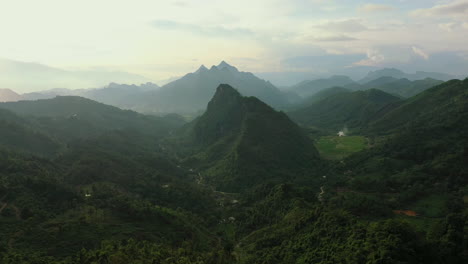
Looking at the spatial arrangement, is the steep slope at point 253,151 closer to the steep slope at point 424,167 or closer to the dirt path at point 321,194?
the dirt path at point 321,194

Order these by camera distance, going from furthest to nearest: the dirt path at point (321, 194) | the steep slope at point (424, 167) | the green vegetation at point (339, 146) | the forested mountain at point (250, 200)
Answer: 1. the green vegetation at point (339, 146)
2. the dirt path at point (321, 194)
3. the steep slope at point (424, 167)
4. the forested mountain at point (250, 200)

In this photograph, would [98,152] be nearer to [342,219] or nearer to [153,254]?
[153,254]

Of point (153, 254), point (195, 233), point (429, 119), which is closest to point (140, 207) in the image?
point (195, 233)

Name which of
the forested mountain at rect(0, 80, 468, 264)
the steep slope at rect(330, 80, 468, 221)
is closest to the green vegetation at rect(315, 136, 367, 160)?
the forested mountain at rect(0, 80, 468, 264)

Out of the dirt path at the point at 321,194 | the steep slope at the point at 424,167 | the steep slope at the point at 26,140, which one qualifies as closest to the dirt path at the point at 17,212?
the steep slope at the point at 424,167

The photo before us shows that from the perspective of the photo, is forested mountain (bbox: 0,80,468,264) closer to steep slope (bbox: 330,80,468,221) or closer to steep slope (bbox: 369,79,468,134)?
steep slope (bbox: 330,80,468,221)

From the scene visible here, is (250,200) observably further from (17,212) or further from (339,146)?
(339,146)
